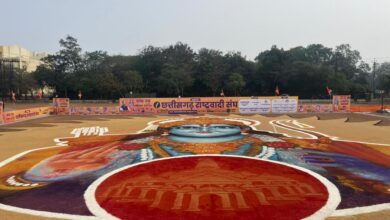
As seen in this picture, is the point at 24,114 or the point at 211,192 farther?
the point at 24,114

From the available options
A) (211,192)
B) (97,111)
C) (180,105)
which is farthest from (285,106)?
(211,192)

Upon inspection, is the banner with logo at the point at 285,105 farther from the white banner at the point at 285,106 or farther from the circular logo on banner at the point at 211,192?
the circular logo on banner at the point at 211,192

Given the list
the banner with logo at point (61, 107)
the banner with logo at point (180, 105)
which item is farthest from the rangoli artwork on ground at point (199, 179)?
the banner with logo at point (61, 107)

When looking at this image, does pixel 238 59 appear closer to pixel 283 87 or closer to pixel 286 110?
pixel 283 87

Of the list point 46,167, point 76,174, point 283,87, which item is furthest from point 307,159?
point 283,87

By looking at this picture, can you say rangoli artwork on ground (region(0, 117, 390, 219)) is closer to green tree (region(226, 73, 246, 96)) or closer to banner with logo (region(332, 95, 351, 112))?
banner with logo (region(332, 95, 351, 112))

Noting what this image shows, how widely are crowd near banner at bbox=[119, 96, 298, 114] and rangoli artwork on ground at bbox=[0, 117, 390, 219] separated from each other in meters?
20.9

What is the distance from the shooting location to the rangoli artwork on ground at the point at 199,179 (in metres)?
8.21

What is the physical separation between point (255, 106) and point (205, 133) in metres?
20.1

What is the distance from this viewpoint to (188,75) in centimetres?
6844

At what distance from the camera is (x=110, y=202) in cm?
870

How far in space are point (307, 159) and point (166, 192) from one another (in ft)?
25.0

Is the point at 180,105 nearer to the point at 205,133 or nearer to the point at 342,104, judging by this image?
the point at 205,133

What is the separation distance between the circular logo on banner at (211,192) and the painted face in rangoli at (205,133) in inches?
225
